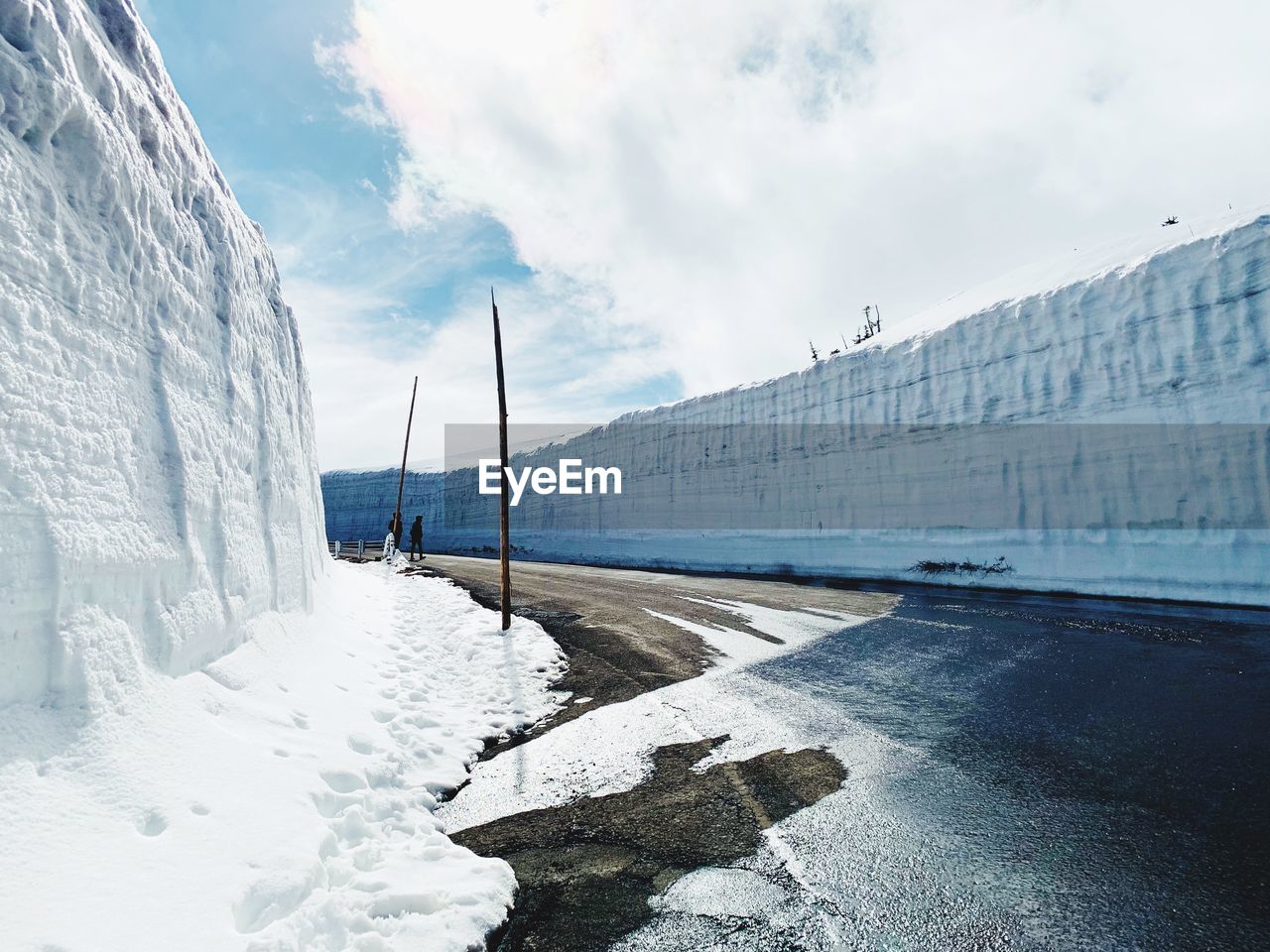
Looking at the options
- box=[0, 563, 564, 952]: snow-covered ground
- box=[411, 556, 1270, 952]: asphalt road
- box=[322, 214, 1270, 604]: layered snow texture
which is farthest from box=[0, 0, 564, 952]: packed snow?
box=[322, 214, 1270, 604]: layered snow texture

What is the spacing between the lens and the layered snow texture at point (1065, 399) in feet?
35.9

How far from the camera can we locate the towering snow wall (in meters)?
2.61

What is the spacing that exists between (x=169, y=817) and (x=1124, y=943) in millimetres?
3575

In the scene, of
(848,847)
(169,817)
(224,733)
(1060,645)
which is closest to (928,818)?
(848,847)

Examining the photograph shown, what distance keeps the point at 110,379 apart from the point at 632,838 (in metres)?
3.65

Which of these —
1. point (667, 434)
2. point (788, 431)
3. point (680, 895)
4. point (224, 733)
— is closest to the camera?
point (680, 895)

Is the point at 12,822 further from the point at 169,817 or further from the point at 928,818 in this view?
the point at 928,818

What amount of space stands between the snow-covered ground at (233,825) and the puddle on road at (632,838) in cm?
20

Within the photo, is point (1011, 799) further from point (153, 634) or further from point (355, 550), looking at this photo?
point (355, 550)

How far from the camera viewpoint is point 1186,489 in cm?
1137

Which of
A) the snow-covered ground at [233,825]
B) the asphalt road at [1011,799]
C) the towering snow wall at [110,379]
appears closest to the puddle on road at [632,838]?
the asphalt road at [1011,799]

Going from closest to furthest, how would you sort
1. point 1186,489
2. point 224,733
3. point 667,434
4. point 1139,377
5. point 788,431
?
1. point 224,733
2. point 1186,489
3. point 1139,377
4. point 788,431
5. point 667,434

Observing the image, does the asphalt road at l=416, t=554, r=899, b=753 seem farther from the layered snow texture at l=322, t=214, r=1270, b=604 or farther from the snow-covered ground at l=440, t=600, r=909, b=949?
the layered snow texture at l=322, t=214, r=1270, b=604

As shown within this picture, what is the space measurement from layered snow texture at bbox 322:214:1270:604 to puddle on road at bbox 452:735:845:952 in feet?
35.3
